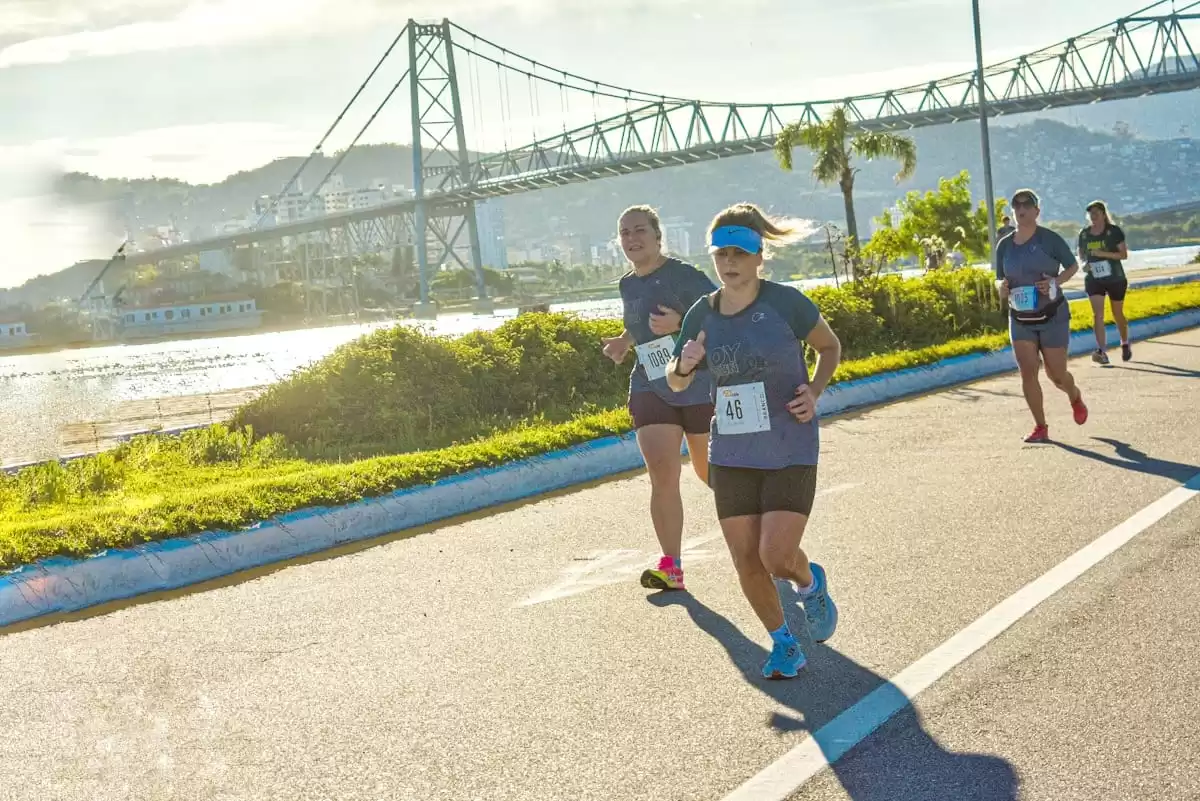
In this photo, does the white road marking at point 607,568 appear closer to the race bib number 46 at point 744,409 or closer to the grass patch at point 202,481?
the race bib number 46 at point 744,409

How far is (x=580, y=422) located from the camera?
12.9m

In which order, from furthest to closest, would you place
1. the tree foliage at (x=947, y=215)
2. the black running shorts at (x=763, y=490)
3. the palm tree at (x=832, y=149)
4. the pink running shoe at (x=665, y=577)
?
the tree foliage at (x=947, y=215) < the palm tree at (x=832, y=149) < the pink running shoe at (x=665, y=577) < the black running shorts at (x=763, y=490)

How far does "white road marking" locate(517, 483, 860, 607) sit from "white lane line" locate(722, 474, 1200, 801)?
186 cm

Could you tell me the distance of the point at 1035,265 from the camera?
429 inches

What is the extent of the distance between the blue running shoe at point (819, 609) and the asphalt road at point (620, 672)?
0.12m

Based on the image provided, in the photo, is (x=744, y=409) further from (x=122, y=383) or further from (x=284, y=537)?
(x=122, y=383)

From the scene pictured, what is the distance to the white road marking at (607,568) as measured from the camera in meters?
6.93

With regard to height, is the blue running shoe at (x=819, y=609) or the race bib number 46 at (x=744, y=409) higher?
the race bib number 46 at (x=744, y=409)

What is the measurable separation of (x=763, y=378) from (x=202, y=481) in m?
6.96

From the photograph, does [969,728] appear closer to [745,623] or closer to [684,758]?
[684,758]

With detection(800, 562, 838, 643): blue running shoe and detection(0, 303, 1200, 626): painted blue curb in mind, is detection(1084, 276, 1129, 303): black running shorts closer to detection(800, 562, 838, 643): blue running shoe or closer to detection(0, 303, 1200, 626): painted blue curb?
detection(0, 303, 1200, 626): painted blue curb

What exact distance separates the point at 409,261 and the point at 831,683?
11525 cm

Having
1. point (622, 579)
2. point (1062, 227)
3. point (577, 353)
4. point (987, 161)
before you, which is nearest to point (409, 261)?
point (1062, 227)

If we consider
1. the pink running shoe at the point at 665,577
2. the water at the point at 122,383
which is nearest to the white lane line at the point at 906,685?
the pink running shoe at the point at 665,577
